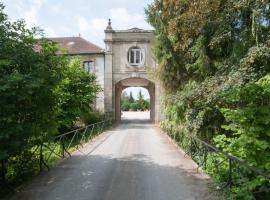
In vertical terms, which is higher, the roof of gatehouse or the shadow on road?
the roof of gatehouse

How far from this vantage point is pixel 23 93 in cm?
738

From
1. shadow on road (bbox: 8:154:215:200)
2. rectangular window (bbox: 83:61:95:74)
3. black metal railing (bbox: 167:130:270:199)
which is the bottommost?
shadow on road (bbox: 8:154:215:200)

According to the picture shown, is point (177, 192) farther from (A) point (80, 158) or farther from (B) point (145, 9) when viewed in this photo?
(B) point (145, 9)

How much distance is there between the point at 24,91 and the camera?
7.39m

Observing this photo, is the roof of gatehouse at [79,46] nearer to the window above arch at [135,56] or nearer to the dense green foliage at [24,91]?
the window above arch at [135,56]

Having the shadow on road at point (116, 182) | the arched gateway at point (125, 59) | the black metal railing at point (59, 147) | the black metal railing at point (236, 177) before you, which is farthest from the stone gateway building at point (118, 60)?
the black metal railing at point (236, 177)

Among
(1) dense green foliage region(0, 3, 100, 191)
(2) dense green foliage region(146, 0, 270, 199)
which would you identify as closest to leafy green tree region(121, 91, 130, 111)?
(2) dense green foliage region(146, 0, 270, 199)

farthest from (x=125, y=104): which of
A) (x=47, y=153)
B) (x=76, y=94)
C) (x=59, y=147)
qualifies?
(x=47, y=153)

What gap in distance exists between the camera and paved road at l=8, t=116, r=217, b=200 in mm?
7594

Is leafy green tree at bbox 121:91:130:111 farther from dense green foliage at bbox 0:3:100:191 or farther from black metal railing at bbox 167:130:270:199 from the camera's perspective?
dense green foliage at bbox 0:3:100:191

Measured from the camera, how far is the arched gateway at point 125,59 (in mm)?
29250

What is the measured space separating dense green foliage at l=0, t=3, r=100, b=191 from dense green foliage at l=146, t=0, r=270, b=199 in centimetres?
447

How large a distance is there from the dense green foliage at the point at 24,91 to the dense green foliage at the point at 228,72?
4472 millimetres

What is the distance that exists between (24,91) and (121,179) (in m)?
3.49
